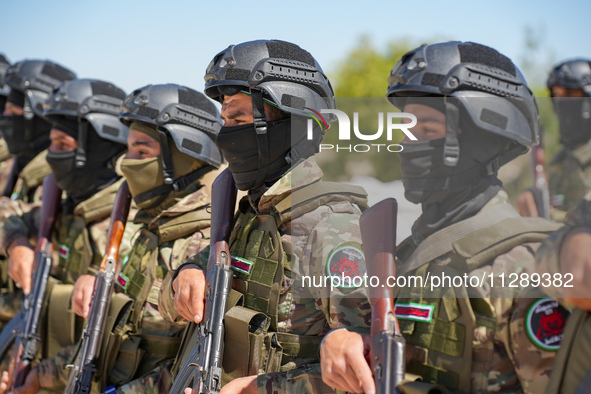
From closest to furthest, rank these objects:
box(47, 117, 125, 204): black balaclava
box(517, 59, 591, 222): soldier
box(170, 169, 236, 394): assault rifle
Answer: box(170, 169, 236, 394): assault rifle, box(47, 117, 125, 204): black balaclava, box(517, 59, 591, 222): soldier

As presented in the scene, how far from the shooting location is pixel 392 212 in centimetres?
265

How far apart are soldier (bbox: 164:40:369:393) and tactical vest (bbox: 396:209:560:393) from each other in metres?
0.35

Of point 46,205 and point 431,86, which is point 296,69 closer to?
point 431,86

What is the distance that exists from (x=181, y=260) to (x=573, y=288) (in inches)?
116

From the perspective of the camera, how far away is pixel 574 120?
7922 millimetres

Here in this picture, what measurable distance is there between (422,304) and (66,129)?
4635 mm

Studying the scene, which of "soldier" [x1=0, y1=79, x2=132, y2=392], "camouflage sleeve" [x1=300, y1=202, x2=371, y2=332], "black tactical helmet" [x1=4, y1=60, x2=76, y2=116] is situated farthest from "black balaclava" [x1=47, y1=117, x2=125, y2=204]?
"camouflage sleeve" [x1=300, y1=202, x2=371, y2=332]

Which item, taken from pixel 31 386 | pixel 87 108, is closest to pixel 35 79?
pixel 87 108

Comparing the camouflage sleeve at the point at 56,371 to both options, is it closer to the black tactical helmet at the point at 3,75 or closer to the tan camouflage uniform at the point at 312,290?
the tan camouflage uniform at the point at 312,290

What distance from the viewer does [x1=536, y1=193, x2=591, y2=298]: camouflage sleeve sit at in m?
2.04

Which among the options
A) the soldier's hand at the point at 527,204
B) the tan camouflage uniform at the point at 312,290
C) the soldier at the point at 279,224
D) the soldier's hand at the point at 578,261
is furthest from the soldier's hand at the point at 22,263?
the soldier's hand at the point at 527,204

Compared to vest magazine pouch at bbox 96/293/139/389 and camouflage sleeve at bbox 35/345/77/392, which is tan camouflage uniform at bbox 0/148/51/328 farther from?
vest magazine pouch at bbox 96/293/139/389

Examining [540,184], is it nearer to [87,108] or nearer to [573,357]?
[87,108]

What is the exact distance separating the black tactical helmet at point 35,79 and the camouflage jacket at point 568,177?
6143mm
